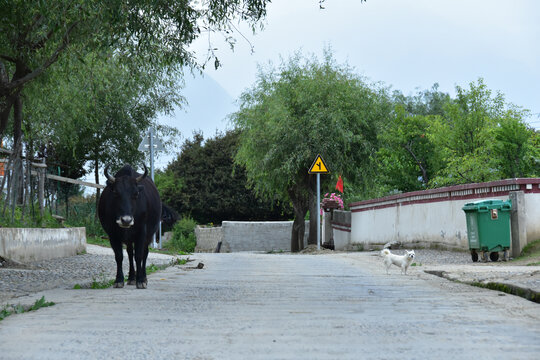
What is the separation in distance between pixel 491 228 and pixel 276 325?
11.5 m

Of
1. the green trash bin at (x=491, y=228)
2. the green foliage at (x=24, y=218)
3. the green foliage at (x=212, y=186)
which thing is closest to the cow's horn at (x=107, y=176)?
the green foliage at (x=24, y=218)

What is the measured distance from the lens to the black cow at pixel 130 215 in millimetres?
8805

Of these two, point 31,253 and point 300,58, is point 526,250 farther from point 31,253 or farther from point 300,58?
point 300,58

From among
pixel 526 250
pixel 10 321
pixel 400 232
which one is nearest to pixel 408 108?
pixel 400 232

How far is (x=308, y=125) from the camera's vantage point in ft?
102

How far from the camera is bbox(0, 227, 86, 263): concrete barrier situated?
43.7 ft

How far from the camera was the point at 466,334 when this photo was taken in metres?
4.98

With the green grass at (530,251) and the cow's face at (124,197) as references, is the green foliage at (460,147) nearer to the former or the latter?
the green grass at (530,251)

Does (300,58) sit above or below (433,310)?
above

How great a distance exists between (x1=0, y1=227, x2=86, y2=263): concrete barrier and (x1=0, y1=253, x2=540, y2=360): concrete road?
17.3 feet

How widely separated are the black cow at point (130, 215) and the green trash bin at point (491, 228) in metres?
8.57

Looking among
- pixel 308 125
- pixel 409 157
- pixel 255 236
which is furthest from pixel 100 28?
pixel 255 236

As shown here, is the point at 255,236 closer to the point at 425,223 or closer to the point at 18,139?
the point at 425,223

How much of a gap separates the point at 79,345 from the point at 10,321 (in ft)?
4.42
